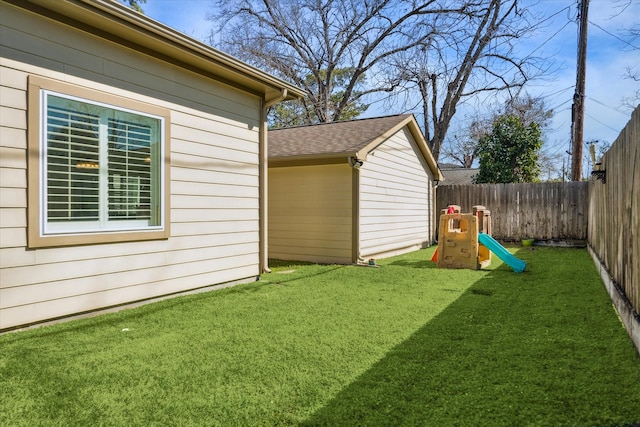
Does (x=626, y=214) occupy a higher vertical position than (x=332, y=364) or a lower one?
higher

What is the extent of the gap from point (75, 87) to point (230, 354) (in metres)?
2.95

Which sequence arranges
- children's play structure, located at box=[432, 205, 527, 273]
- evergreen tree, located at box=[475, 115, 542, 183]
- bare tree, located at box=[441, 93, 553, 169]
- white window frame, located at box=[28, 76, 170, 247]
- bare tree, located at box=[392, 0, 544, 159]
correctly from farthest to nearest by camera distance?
bare tree, located at box=[441, 93, 553, 169], bare tree, located at box=[392, 0, 544, 159], evergreen tree, located at box=[475, 115, 542, 183], children's play structure, located at box=[432, 205, 527, 273], white window frame, located at box=[28, 76, 170, 247]

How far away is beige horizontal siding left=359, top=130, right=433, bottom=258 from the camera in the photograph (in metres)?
8.85

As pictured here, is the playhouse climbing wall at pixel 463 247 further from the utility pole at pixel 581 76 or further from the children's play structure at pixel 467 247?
the utility pole at pixel 581 76

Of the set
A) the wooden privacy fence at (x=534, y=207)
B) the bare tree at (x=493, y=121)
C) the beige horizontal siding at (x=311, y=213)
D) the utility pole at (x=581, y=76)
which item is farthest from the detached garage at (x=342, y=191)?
the bare tree at (x=493, y=121)

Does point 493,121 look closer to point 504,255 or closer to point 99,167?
point 504,255

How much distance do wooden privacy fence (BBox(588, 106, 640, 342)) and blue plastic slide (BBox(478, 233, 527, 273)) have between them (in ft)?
6.23

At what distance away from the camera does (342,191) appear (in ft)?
27.7

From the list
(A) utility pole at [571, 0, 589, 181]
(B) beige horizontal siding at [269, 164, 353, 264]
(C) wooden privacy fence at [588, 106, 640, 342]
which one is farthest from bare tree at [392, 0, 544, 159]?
(C) wooden privacy fence at [588, 106, 640, 342]

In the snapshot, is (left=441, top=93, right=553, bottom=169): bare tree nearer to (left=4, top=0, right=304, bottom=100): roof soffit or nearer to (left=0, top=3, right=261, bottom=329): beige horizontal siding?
(left=4, top=0, right=304, bottom=100): roof soffit

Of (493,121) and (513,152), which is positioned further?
(493,121)

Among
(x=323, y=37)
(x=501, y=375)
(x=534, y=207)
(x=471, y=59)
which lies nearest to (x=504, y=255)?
(x=501, y=375)

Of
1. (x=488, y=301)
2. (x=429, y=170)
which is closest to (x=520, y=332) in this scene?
(x=488, y=301)

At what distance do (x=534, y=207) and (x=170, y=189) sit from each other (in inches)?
411
